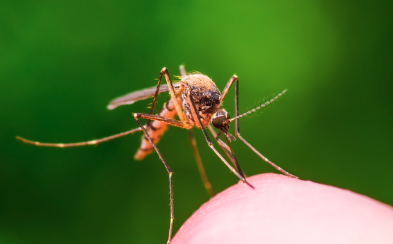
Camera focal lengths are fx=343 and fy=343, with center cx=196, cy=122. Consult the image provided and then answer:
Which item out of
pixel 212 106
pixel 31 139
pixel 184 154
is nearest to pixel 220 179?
pixel 184 154

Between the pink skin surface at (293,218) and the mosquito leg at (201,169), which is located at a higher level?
the pink skin surface at (293,218)

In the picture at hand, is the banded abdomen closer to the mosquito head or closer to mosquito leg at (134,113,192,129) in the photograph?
mosquito leg at (134,113,192,129)

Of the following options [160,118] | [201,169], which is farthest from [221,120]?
[201,169]

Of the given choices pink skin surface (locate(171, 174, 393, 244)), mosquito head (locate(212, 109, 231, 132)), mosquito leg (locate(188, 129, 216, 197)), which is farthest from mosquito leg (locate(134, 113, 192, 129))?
pink skin surface (locate(171, 174, 393, 244))

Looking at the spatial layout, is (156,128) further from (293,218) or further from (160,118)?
(293,218)

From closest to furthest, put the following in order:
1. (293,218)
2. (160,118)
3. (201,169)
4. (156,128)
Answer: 1. (293,218)
2. (160,118)
3. (156,128)
4. (201,169)

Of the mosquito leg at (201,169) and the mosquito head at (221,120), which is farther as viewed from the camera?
the mosquito leg at (201,169)

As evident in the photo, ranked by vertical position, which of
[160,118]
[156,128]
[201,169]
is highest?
[160,118]

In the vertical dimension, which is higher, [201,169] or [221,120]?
[221,120]

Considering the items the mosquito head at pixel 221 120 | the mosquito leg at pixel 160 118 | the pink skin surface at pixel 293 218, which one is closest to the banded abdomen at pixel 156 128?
the mosquito leg at pixel 160 118

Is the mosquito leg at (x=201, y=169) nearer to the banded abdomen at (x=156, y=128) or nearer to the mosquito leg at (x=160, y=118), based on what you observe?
the banded abdomen at (x=156, y=128)
